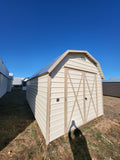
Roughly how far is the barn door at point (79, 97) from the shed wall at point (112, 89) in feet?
45.8

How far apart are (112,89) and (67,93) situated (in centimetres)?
1735

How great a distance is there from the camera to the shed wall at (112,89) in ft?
48.5

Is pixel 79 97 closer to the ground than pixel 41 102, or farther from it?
farther from it

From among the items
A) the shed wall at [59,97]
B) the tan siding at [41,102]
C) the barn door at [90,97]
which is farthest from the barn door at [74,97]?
the tan siding at [41,102]

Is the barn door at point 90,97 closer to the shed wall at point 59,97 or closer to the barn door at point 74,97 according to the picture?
the barn door at point 74,97

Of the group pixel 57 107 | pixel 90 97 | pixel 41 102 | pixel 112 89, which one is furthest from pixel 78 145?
pixel 112 89

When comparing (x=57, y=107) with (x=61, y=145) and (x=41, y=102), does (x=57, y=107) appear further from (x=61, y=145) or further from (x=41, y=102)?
(x=61, y=145)

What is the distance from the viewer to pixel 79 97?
3998 mm

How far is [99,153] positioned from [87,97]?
2.57 m

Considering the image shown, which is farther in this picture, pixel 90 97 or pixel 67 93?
pixel 90 97

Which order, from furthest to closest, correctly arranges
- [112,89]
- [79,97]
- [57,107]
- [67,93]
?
[112,89], [79,97], [67,93], [57,107]

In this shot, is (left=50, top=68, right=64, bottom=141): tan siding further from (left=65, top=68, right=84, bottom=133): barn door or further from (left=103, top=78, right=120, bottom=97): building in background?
(left=103, top=78, right=120, bottom=97): building in background

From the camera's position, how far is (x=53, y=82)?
301 centimetres

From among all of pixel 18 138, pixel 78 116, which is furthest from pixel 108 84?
pixel 18 138
